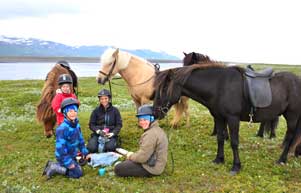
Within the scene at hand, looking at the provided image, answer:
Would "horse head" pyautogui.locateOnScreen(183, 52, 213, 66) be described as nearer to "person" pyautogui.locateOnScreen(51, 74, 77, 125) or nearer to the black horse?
the black horse

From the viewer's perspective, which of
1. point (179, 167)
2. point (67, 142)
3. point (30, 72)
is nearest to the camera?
point (67, 142)

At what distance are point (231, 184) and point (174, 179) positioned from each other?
124 centimetres

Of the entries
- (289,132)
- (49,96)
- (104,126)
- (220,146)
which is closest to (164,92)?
(220,146)

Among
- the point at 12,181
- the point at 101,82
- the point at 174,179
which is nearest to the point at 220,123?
the point at 174,179

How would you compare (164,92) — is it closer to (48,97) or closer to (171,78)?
(171,78)

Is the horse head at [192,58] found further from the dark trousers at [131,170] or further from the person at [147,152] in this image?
the dark trousers at [131,170]

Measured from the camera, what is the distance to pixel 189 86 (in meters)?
7.70

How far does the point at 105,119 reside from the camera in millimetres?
9023

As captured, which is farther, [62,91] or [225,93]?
[62,91]

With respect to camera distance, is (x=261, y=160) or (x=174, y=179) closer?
(x=174, y=179)

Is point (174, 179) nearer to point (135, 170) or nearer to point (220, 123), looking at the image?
point (135, 170)

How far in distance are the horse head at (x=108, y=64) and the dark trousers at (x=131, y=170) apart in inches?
146

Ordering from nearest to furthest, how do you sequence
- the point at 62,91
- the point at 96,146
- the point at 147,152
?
the point at 147,152
the point at 96,146
the point at 62,91

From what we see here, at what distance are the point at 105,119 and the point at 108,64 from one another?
77.3 inches
